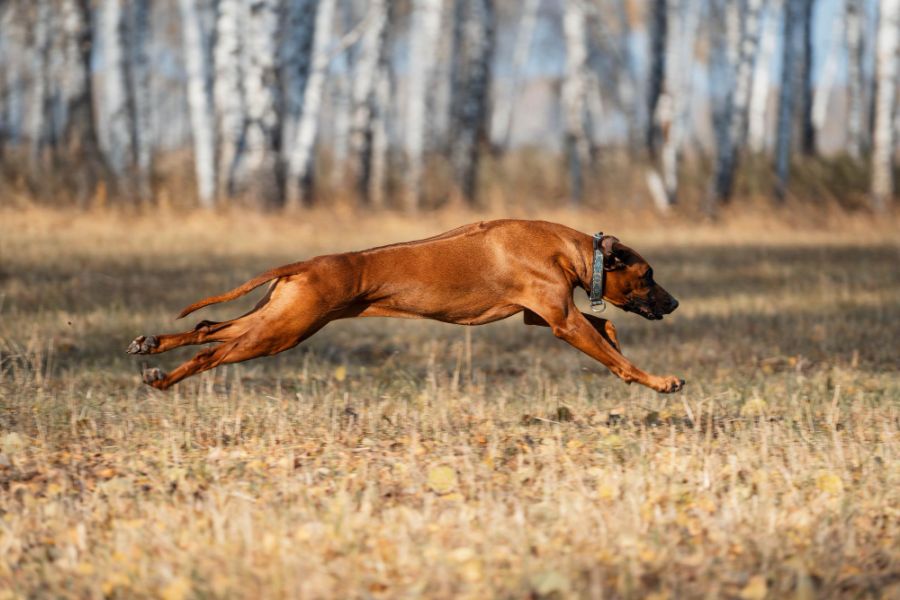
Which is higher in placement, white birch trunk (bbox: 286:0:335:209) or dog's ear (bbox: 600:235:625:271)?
white birch trunk (bbox: 286:0:335:209)

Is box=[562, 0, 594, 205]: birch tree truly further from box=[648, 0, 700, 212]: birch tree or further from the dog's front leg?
the dog's front leg

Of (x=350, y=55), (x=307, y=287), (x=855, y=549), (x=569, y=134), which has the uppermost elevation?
(x=350, y=55)

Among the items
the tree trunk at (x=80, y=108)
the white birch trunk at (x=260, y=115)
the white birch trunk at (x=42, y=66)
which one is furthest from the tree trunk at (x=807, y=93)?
the white birch trunk at (x=42, y=66)

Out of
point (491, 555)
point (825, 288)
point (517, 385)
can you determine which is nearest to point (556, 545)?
point (491, 555)

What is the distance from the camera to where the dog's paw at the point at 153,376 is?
5250 mm

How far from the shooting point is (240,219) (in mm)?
14922

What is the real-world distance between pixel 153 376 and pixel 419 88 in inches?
669

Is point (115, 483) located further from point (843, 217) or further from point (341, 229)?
point (843, 217)

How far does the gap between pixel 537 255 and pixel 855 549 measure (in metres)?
2.12

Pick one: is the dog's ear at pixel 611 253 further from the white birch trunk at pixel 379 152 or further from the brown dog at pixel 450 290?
the white birch trunk at pixel 379 152

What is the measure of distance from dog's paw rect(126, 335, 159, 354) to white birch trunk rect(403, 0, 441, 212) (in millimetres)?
13011

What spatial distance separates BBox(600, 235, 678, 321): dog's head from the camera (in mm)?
5609

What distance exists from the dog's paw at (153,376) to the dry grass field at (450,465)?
8.3 inches

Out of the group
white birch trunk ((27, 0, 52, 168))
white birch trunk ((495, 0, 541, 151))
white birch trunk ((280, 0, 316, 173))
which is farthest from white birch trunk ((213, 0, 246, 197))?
white birch trunk ((495, 0, 541, 151))
